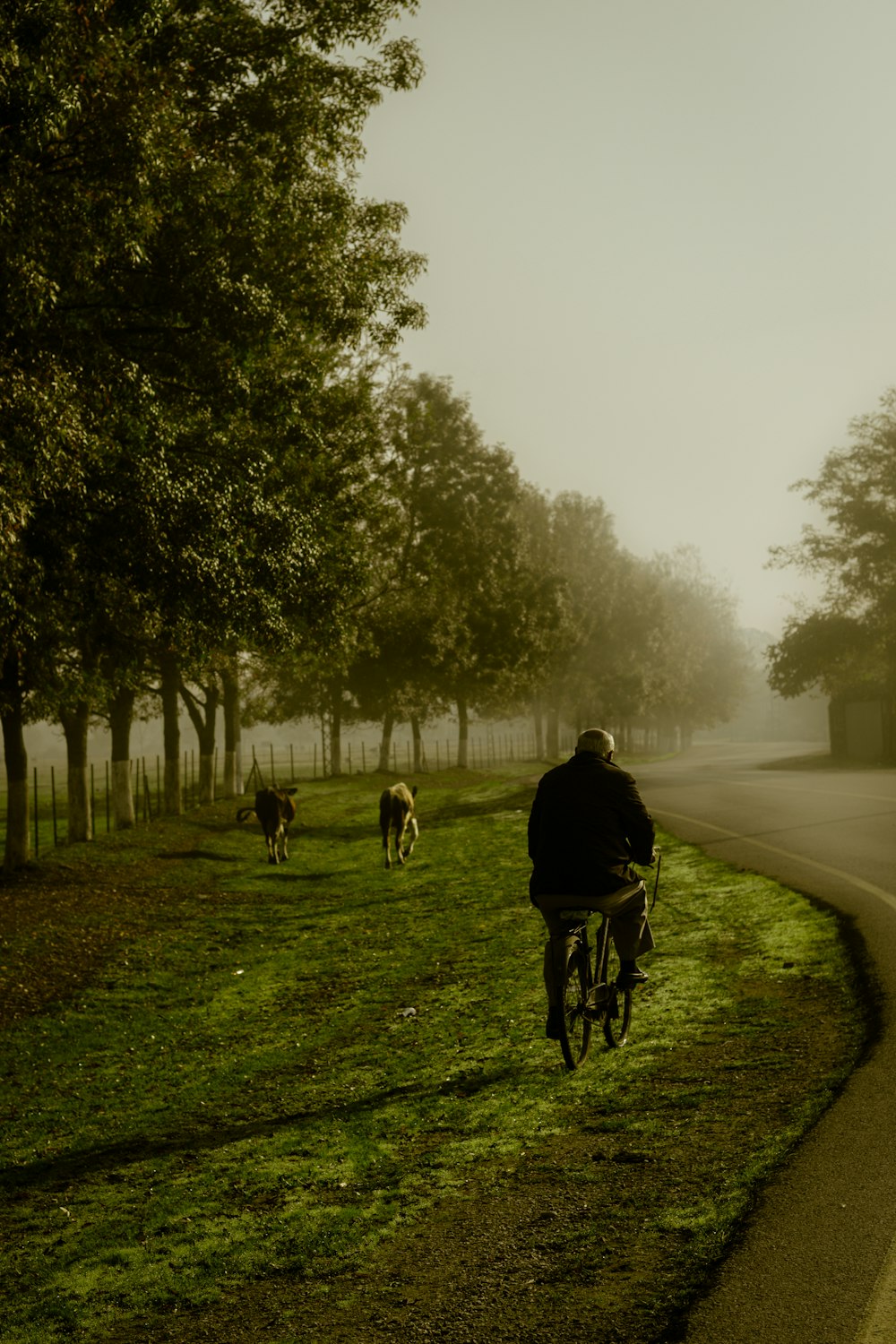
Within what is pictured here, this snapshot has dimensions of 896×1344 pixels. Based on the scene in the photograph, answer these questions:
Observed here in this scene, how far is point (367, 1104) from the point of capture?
7.95 m

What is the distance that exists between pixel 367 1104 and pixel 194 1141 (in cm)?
117

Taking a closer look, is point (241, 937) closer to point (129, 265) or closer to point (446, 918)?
point (446, 918)

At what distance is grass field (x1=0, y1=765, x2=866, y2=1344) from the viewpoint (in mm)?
5207

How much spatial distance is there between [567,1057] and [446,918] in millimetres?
7332

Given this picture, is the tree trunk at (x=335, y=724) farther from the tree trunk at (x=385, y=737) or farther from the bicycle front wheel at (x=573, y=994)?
the bicycle front wheel at (x=573, y=994)

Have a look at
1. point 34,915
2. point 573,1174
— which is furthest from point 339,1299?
point 34,915

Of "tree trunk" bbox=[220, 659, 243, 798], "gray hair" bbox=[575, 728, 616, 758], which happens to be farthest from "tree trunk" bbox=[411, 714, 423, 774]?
"gray hair" bbox=[575, 728, 616, 758]

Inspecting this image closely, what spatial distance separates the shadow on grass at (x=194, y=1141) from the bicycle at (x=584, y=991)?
2.21ft

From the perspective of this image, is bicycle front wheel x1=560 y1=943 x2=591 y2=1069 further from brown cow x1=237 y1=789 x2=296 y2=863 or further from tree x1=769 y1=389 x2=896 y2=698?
tree x1=769 y1=389 x2=896 y2=698

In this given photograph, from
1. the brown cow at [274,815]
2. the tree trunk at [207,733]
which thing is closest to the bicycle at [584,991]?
the brown cow at [274,815]

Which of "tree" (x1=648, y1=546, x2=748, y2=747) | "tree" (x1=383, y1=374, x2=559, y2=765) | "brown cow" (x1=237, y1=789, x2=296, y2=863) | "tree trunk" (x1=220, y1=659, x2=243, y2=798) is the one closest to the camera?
"brown cow" (x1=237, y1=789, x2=296, y2=863)

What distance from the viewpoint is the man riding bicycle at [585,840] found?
7102 millimetres

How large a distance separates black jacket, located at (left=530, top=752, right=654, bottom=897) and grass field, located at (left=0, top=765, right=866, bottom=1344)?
1.35 meters

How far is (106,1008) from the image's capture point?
11922mm
